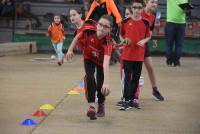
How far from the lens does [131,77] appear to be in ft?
26.7

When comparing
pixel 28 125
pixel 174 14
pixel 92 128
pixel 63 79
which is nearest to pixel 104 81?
pixel 92 128

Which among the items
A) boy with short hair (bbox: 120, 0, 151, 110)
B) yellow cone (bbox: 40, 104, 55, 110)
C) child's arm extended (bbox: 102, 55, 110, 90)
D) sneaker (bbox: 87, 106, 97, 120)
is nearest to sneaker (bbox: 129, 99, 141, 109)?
boy with short hair (bbox: 120, 0, 151, 110)

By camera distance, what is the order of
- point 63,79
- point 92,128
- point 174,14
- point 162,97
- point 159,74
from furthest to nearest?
point 174,14, point 159,74, point 63,79, point 162,97, point 92,128

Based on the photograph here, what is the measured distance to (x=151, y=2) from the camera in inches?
331

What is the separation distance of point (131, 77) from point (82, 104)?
929 millimetres

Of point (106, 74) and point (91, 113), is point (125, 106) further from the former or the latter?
point (106, 74)

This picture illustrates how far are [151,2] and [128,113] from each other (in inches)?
67.5

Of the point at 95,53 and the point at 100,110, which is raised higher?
the point at 95,53

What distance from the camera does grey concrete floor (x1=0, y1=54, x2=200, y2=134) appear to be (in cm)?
696

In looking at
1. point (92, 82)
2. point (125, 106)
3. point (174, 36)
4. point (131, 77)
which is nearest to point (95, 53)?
point (92, 82)

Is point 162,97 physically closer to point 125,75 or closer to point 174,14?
point 125,75

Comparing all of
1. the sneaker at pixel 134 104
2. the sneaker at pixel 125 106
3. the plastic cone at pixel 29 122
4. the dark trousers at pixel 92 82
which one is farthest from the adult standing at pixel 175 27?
the plastic cone at pixel 29 122

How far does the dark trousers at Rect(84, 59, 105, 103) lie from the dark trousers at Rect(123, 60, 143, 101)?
0.57m

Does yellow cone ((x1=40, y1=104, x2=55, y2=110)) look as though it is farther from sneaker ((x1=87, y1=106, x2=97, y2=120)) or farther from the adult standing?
the adult standing
